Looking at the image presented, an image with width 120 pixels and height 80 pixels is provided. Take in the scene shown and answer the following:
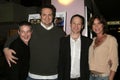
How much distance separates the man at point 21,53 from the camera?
2497 millimetres

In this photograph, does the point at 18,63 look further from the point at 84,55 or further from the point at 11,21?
the point at 11,21

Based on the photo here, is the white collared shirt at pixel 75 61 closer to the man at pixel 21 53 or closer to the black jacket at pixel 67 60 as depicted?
the black jacket at pixel 67 60

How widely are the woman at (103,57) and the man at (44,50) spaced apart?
47 cm

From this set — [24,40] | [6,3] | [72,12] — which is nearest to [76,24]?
[24,40]

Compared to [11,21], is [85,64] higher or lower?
lower

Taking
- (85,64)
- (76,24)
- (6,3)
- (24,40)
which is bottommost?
(85,64)

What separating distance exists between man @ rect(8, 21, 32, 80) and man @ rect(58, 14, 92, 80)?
44 centimetres

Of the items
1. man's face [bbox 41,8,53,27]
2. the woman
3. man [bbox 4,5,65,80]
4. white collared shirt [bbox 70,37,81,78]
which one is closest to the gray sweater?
man [bbox 4,5,65,80]

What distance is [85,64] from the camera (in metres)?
2.93

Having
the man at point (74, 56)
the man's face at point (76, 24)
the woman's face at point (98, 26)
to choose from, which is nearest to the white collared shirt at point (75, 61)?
the man at point (74, 56)

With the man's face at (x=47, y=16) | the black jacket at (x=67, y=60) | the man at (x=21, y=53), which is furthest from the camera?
the man's face at (x=47, y=16)

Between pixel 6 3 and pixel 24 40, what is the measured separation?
24.0 feet

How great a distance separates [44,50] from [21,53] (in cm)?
39

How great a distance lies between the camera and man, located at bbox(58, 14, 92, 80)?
2.89 metres
